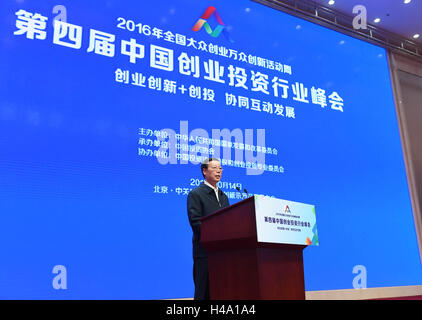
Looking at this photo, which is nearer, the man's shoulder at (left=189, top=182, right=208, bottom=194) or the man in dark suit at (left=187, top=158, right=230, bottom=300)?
the man in dark suit at (left=187, top=158, right=230, bottom=300)

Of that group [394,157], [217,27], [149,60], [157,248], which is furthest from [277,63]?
[157,248]

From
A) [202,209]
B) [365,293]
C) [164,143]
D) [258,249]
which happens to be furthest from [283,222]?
[365,293]

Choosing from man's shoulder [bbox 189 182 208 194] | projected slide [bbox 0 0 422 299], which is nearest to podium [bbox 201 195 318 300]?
man's shoulder [bbox 189 182 208 194]

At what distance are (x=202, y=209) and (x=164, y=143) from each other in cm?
115

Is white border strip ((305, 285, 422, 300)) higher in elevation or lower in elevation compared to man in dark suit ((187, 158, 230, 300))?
lower

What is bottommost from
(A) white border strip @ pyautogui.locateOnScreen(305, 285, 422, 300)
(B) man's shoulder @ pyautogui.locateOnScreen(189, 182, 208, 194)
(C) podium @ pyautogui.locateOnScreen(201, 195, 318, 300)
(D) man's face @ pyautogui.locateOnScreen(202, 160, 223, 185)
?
(A) white border strip @ pyautogui.locateOnScreen(305, 285, 422, 300)

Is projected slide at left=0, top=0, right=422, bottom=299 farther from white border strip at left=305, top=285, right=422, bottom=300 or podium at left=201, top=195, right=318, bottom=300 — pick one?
podium at left=201, top=195, right=318, bottom=300

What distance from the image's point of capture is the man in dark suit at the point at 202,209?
7.00ft

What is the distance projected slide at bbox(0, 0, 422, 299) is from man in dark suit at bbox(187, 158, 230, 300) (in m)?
0.93

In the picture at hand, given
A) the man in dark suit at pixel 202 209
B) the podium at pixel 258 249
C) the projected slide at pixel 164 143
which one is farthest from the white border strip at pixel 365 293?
the podium at pixel 258 249

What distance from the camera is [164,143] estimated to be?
3262mm

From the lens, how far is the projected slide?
9.07 feet

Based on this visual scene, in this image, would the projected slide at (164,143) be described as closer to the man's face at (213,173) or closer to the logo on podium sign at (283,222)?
the man's face at (213,173)

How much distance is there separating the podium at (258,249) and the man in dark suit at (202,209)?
0.97ft
